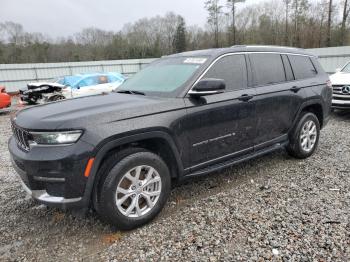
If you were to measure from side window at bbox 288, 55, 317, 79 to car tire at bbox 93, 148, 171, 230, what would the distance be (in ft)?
9.56

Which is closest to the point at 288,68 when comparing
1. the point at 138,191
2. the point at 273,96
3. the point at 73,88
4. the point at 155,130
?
the point at 273,96

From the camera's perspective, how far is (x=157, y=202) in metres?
3.08

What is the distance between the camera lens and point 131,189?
9.45 feet

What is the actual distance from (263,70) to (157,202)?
2.40 m

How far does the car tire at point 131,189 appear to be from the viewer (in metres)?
2.71

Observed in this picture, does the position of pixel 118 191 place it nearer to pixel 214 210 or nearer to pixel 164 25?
pixel 214 210

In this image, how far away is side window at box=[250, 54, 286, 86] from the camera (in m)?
3.95

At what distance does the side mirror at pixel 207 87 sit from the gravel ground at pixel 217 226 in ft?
4.44

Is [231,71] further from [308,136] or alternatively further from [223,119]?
[308,136]

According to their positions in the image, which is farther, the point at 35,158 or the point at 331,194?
the point at 331,194

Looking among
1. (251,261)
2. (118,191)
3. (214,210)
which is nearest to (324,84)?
(214,210)

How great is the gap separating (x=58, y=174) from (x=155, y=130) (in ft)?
3.27

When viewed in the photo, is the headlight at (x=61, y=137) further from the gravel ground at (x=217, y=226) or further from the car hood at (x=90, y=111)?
the gravel ground at (x=217, y=226)

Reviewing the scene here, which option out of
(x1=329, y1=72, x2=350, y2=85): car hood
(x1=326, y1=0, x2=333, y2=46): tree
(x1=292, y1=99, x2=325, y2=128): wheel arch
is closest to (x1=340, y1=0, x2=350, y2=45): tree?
(x1=326, y1=0, x2=333, y2=46): tree
